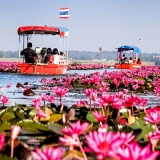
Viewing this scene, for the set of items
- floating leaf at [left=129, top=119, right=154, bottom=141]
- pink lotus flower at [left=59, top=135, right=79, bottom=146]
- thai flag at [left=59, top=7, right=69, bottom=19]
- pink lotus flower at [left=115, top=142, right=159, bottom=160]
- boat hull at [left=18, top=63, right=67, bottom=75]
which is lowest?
boat hull at [left=18, top=63, right=67, bottom=75]

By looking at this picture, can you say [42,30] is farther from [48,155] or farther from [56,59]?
[48,155]

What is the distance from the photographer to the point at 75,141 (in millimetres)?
1776

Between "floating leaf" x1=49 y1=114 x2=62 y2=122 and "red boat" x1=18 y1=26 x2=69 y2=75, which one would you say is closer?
Result: "floating leaf" x1=49 y1=114 x2=62 y2=122

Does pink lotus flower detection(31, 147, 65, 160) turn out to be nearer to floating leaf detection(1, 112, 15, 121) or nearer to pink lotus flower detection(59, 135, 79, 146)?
pink lotus flower detection(59, 135, 79, 146)

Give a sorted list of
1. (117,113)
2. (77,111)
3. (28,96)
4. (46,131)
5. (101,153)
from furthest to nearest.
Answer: (28,96) < (77,111) < (117,113) < (46,131) < (101,153)

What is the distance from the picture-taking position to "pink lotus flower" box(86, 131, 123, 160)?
142cm

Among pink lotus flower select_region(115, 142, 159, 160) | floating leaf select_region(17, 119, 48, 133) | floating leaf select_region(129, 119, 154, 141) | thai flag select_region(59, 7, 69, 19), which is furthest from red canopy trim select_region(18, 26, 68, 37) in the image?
pink lotus flower select_region(115, 142, 159, 160)

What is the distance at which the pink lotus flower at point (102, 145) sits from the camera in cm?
142

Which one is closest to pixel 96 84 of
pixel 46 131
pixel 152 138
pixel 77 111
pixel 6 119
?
pixel 77 111

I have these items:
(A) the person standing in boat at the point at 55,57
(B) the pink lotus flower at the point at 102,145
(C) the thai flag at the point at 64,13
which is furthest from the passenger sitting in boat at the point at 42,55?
(B) the pink lotus flower at the point at 102,145

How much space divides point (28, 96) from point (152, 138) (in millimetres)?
8531

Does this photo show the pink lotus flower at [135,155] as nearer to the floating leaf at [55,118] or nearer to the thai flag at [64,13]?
the floating leaf at [55,118]

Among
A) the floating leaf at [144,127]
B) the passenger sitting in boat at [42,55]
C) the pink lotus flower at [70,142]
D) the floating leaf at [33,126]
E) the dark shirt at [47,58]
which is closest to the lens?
the pink lotus flower at [70,142]

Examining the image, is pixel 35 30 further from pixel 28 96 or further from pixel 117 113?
pixel 117 113
